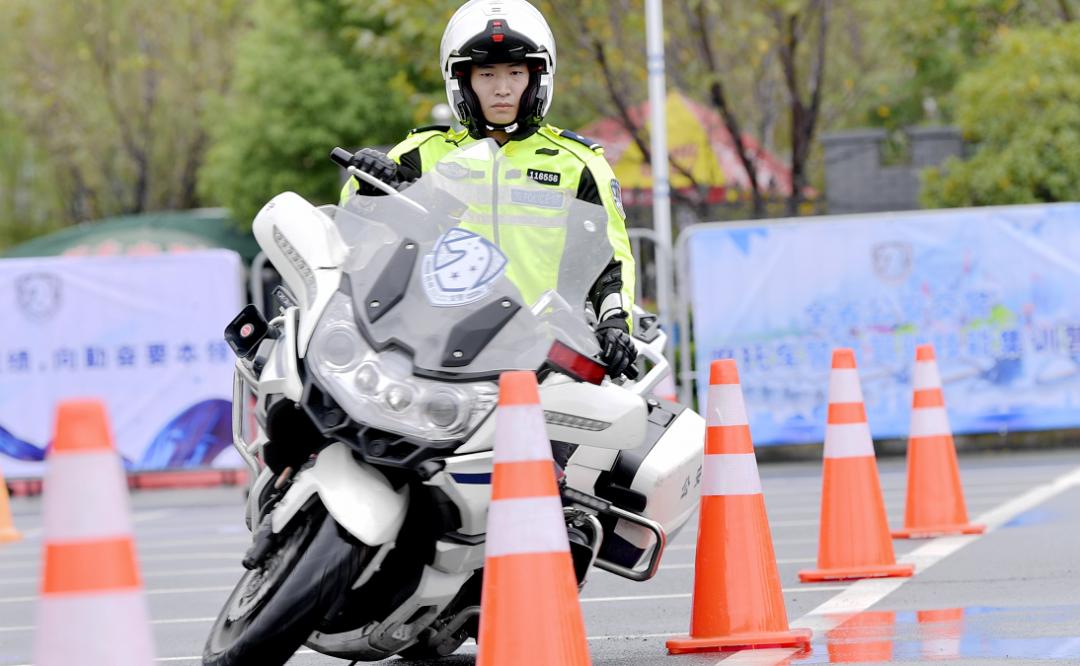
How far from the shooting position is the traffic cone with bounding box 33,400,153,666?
4055 mm

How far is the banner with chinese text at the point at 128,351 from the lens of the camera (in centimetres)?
1747

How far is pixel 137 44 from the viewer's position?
44.2 meters

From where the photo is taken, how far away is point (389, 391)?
5547mm

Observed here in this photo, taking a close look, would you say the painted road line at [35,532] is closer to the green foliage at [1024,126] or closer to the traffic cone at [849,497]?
the traffic cone at [849,497]

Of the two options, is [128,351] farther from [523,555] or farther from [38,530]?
[523,555]

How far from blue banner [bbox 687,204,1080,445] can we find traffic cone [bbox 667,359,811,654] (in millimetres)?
10086

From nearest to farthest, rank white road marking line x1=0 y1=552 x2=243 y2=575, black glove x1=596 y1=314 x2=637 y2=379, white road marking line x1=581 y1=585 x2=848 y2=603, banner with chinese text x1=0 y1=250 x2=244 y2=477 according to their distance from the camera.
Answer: black glove x1=596 y1=314 x2=637 y2=379 < white road marking line x1=581 y1=585 x2=848 y2=603 < white road marking line x1=0 y1=552 x2=243 y2=575 < banner with chinese text x1=0 y1=250 x2=244 y2=477

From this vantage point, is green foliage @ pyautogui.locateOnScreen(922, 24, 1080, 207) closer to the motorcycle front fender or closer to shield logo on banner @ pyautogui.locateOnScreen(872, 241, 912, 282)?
shield logo on banner @ pyautogui.locateOnScreen(872, 241, 912, 282)

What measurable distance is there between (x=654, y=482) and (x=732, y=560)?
69 cm

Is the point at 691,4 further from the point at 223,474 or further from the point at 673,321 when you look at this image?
the point at 223,474

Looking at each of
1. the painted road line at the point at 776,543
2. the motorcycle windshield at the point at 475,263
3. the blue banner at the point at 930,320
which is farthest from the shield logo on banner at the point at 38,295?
the motorcycle windshield at the point at 475,263

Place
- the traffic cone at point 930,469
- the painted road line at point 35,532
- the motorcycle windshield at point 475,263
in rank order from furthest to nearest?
the painted road line at point 35,532 → the traffic cone at point 930,469 → the motorcycle windshield at point 475,263

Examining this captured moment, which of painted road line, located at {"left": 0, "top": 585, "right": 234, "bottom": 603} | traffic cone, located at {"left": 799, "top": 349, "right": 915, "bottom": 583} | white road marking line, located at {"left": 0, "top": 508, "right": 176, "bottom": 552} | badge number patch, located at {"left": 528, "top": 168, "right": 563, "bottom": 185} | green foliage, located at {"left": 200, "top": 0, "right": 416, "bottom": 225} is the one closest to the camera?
badge number patch, located at {"left": 528, "top": 168, "right": 563, "bottom": 185}

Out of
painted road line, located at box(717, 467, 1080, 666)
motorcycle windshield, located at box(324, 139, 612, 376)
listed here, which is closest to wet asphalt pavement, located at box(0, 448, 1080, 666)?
painted road line, located at box(717, 467, 1080, 666)
